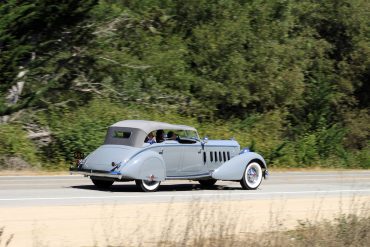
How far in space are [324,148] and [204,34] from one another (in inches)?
318

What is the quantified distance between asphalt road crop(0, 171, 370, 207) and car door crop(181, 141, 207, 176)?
0.49 m

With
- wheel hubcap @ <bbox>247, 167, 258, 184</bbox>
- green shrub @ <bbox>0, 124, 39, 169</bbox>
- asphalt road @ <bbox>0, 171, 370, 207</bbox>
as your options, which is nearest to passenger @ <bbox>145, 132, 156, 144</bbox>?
asphalt road @ <bbox>0, 171, 370, 207</bbox>

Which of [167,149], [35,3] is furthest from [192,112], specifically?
[167,149]

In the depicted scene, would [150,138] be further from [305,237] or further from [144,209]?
[305,237]

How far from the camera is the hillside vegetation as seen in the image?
94.6ft

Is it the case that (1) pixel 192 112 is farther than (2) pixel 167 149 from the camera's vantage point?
Yes

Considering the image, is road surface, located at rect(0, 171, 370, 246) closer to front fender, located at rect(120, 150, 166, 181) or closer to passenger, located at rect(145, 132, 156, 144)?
front fender, located at rect(120, 150, 166, 181)

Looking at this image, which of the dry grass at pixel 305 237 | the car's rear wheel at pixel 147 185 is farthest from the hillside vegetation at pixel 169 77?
the dry grass at pixel 305 237

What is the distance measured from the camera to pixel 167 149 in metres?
16.8

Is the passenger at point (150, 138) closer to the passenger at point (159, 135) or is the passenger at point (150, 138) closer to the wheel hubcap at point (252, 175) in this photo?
the passenger at point (159, 135)

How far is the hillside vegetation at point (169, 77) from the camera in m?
28.8

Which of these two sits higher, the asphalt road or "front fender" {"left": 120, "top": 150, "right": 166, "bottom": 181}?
"front fender" {"left": 120, "top": 150, "right": 166, "bottom": 181}

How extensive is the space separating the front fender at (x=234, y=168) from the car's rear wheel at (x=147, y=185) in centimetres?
158

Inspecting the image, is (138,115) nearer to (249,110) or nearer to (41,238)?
(249,110)
